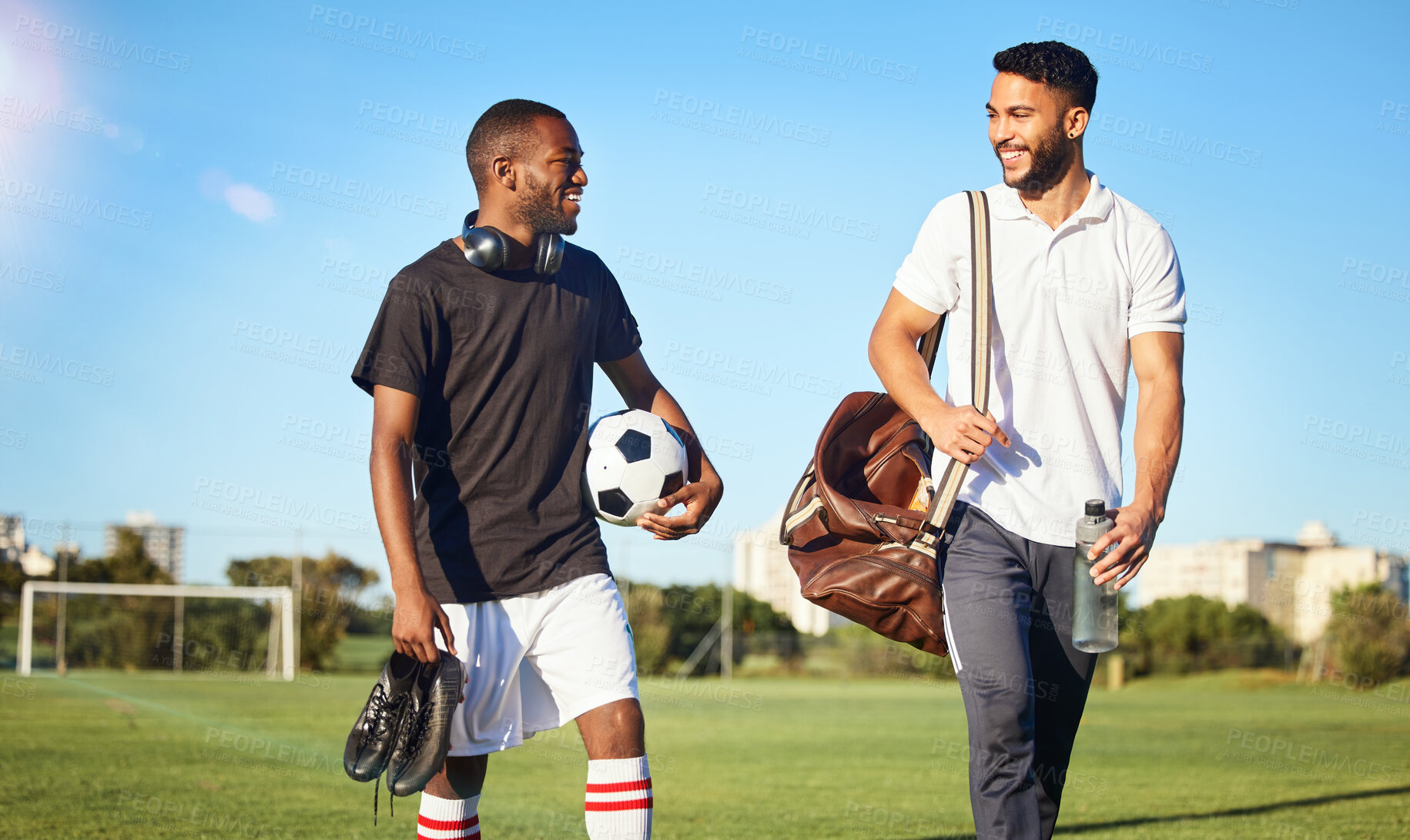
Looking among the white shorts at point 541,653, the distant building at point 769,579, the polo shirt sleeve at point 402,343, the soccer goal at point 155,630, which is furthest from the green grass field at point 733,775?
the distant building at point 769,579

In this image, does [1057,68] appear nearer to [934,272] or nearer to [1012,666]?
[934,272]

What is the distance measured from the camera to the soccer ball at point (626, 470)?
11.6ft

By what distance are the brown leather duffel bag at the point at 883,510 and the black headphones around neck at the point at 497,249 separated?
3.10 ft

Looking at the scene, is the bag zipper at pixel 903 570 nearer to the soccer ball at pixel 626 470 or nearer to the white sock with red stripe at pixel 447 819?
the soccer ball at pixel 626 470

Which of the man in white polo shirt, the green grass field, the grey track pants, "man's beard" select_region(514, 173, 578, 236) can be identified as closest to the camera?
the grey track pants

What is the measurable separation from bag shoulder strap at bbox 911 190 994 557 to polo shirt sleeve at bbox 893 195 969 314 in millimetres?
74

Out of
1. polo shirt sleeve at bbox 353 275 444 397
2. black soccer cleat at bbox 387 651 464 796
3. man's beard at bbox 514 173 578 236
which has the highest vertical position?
man's beard at bbox 514 173 578 236

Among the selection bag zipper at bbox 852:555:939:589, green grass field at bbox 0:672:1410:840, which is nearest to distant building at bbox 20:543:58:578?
green grass field at bbox 0:672:1410:840

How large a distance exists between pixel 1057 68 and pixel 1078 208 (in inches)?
16.1

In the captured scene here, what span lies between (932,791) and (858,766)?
5.31ft

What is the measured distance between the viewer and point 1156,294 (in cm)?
338

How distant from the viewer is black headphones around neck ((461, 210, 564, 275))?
337 cm

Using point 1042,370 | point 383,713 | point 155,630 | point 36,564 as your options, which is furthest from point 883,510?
point 36,564

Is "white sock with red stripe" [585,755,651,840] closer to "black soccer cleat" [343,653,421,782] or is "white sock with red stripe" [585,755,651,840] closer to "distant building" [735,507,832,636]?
"black soccer cleat" [343,653,421,782]
